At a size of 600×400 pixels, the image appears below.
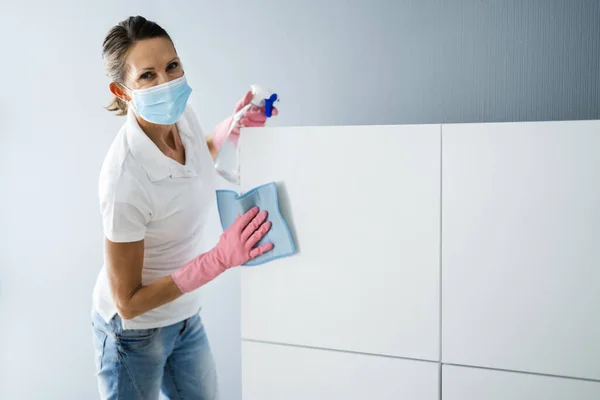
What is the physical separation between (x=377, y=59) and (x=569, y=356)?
92 cm

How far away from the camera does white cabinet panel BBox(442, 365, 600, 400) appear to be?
1146 millimetres

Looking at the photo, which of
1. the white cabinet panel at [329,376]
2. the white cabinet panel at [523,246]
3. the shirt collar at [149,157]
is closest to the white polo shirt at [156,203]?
the shirt collar at [149,157]

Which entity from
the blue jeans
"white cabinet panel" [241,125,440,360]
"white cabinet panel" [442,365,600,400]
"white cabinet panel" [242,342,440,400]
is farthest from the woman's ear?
"white cabinet panel" [442,365,600,400]

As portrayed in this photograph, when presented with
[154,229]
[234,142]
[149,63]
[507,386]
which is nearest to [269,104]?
[234,142]

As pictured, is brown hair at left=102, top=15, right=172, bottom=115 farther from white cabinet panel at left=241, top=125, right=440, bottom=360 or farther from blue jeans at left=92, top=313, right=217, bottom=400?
blue jeans at left=92, top=313, right=217, bottom=400

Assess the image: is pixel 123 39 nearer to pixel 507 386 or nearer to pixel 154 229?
pixel 154 229

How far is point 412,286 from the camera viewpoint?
123 centimetres

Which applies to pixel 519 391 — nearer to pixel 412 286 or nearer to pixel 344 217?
pixel 412 286

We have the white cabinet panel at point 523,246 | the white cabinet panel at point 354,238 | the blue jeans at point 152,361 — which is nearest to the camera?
the white cabinet panel at point 523,246

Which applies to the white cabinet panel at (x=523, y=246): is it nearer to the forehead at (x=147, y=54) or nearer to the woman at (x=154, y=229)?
the woman at (x=154, y=229)

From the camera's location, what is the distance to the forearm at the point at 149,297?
1369 millimetres

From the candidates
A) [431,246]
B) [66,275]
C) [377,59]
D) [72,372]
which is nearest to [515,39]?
[377,59]

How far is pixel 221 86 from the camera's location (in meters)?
1.82

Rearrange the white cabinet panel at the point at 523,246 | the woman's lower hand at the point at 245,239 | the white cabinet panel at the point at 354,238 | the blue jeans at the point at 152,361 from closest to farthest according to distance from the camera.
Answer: the white cabinet panel at the point at 523,246
the white cabinet panel at the point at 354,238
the woman's lower hand at the point at 245,239
the blue jeans at the point at 152,361
